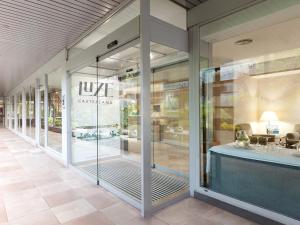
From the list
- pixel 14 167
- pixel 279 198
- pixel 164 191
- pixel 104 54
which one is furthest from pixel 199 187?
pixel 14 167

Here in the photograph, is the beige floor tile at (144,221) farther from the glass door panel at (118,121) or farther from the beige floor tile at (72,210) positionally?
the glass door panel at (118,121)

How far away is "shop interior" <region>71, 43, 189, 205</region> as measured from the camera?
4402 millimetres

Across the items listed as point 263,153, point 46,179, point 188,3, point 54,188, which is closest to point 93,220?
point 54,188

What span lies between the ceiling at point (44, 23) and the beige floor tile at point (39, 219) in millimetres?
3293

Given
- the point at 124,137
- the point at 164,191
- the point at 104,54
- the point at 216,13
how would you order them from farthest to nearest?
the point at 124,137 < the point at 104,54 < the point at 164,191 < the point at 216,13

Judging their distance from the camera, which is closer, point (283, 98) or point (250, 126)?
point (283, 98)

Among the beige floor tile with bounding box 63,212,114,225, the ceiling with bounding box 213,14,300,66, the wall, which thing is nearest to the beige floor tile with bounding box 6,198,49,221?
the beige floor tile with bounding box 63,212,114,225

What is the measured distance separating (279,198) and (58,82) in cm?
604

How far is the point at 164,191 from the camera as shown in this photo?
12.0 feet

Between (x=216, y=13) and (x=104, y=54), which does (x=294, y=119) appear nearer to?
(x=216, y=13)

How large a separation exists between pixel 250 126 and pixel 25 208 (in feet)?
15.5

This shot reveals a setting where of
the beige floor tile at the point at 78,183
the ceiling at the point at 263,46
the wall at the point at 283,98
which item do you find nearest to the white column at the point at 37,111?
the beige floor tile at the point at 78,183

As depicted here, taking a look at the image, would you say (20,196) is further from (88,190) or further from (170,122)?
(170,122)

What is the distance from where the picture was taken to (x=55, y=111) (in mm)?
6645
